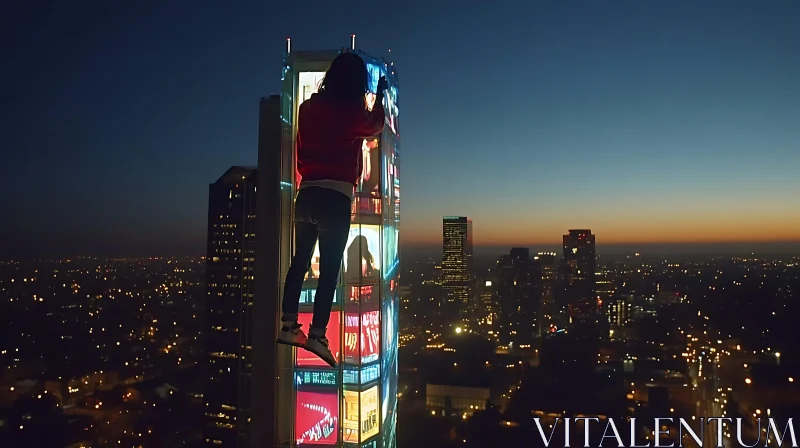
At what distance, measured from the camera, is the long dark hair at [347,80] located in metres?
3.11

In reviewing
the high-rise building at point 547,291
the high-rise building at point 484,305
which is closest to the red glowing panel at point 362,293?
the high-rise building at point 547,291

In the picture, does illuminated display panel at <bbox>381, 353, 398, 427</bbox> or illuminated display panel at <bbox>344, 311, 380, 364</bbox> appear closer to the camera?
illuminated display panel at <bbox>344, 311, 380, 364</bbox>

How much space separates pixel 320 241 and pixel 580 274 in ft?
153

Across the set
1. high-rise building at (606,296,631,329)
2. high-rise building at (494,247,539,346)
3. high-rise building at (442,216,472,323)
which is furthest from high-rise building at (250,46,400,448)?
high-rise building at (606,296,631,329)

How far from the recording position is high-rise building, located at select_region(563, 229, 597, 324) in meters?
43.2

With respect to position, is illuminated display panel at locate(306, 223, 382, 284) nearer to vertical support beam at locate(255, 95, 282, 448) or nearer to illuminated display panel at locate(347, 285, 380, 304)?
illuminated display panel at locate(347, 285, 380, 304)

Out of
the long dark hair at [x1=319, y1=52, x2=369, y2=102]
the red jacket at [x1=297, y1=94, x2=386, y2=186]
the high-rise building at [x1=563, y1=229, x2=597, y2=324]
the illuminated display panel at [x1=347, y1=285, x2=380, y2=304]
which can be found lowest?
the high-rise building at [x1=563, y1=229, x2=597, y2=324]

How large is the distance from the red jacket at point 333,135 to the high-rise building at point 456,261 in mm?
40926

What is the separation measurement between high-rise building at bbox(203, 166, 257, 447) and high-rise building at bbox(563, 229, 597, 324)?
28.3 meters

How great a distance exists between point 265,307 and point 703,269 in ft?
201

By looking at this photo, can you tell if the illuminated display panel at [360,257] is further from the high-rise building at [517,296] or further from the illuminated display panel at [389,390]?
the high-rise building at [517,296]

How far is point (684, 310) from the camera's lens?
135 feet

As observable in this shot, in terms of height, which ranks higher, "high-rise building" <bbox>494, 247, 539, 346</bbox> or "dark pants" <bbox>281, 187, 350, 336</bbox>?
"dark pants" <bbox>281, 187, 350, 336</bbox>

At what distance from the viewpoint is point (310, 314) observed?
12.5ft
